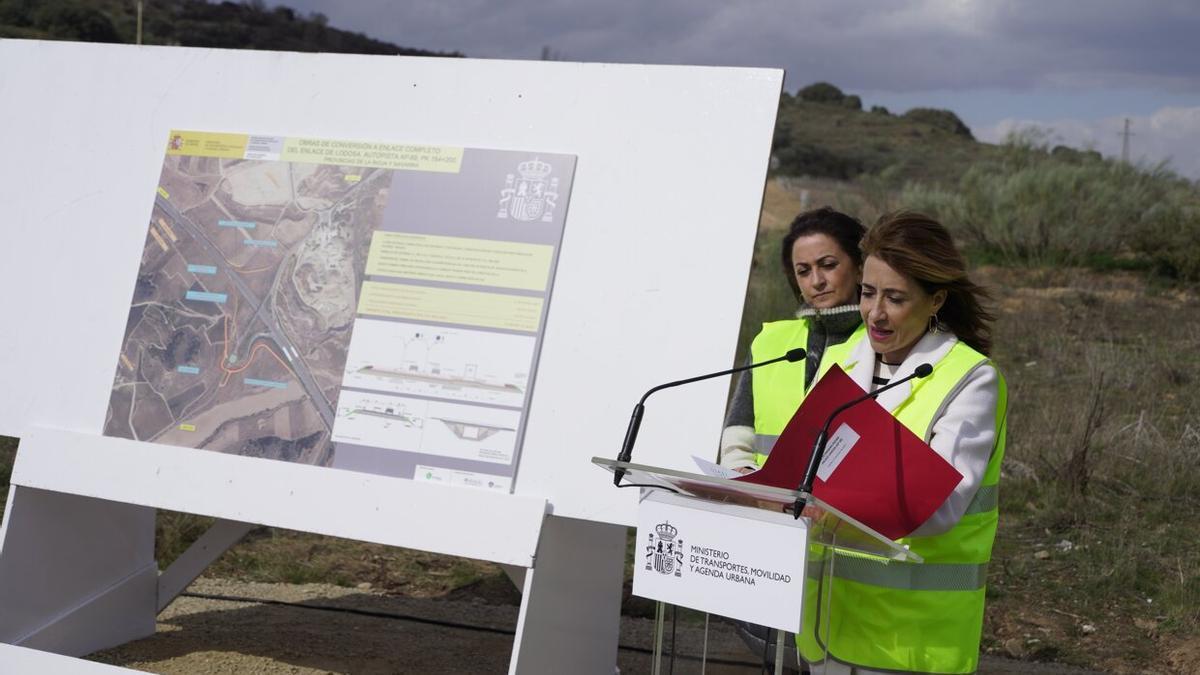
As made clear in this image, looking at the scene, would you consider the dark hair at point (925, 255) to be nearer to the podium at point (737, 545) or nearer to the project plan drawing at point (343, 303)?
the podium at point (737, 545)

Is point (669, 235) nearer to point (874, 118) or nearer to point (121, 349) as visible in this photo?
point (121, 349)

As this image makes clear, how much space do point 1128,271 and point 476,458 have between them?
1054 cm

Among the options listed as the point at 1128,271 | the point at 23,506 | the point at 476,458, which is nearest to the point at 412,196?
the point at 476,458

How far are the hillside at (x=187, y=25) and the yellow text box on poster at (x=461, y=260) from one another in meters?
16.9

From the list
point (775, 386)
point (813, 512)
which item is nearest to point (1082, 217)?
point (775, 386)

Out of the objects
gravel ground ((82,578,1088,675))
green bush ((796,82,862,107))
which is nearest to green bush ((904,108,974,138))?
green bush ((796,82,862,107))

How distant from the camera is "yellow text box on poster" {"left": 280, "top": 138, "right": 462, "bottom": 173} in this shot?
156 inches

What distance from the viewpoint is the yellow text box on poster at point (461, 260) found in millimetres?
3793

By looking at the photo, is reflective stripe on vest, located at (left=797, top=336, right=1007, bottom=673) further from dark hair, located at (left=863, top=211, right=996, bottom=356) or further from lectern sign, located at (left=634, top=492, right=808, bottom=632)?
lectern sign, located at (left=634, top=492, right=808, bottom=632)

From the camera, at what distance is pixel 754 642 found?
4.04 m

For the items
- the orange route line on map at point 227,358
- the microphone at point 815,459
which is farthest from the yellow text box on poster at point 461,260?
the microphone at point 815,459

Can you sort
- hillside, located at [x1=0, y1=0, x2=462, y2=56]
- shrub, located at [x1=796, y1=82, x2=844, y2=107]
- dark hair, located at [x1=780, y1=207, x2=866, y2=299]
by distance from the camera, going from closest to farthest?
dark hair, located at [x1=780, y1=207, x2=866, y2=299] < hillside, located at [x1=0, y1=0, x2=462, y2=56] < shrub, located at [x1=796, y1=82, x2=844, y2=107]

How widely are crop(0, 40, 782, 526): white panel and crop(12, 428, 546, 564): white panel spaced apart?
4cm

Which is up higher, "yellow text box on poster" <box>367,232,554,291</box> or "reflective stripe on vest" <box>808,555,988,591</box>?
"yellow text box on poster" <box>367,232,554,291</box>
